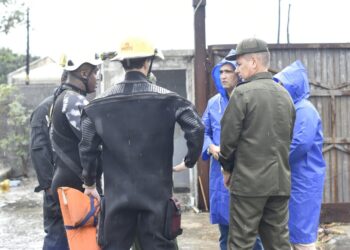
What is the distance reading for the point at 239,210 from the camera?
3.74 m

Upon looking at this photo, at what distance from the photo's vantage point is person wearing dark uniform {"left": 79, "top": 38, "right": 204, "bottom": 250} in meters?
3.32

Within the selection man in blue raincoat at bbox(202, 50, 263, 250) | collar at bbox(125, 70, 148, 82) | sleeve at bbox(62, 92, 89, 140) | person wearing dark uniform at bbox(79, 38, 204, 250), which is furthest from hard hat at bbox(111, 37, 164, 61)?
man in blue raincoat at bbox(202, 50, 263, 250)

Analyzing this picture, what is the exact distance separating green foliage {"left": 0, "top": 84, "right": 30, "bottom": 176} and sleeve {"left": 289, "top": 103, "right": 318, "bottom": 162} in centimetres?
870

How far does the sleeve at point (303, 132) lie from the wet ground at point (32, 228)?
224cm

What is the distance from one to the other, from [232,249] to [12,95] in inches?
373

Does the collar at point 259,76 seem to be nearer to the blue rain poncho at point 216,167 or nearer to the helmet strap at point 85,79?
the blue rain poncho at point 216,167

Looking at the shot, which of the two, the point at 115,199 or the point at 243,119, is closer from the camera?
the point at 115,199

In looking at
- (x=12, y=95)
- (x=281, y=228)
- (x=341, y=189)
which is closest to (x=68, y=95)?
(x=281, y=228)

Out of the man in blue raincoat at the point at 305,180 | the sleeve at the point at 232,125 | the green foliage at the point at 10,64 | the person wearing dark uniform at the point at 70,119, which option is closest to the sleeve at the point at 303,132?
the man in blue raincoat at the point at 305,180

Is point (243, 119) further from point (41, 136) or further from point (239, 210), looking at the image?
point (41, 136)

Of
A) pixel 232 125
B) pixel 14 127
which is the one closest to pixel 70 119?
pixel 232 125

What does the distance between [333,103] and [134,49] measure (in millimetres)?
4303

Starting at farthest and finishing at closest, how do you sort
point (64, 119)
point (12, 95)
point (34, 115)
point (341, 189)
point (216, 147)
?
1. point (12, 95)
2. point (341, 189)
3. point (34, 115)
4. point (216, 147)
5. point (64, 119)

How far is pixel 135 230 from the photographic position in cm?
349
